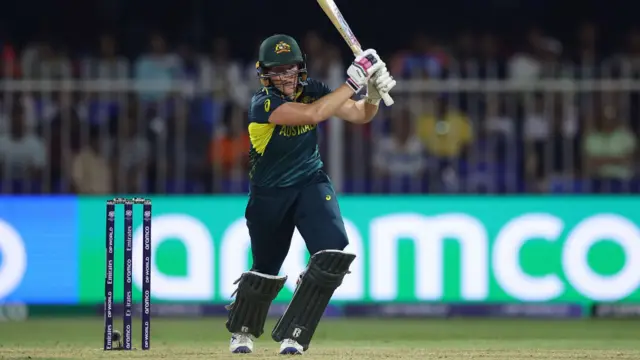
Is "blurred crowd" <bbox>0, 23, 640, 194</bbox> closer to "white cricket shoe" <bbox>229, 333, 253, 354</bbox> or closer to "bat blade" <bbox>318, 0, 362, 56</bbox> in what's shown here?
"bat blade" <bbox>318, 0, 362, 56</bbox>

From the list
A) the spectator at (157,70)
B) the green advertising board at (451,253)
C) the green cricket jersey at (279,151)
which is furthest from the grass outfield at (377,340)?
the spectator at (157,70)

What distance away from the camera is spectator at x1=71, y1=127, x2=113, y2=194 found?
582 inches

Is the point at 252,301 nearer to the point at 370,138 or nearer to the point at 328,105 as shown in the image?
the point at 328,105

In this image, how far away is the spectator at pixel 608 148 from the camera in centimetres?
1470

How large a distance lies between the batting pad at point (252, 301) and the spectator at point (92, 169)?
16.8 ft

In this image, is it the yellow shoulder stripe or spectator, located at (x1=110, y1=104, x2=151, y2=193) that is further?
spectator, located at (x1=110, y1=104, x2=151, y2=193)

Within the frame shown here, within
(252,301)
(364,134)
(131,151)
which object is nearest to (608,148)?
(364,134)

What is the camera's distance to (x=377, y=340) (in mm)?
12055

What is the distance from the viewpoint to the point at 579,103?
14625mm

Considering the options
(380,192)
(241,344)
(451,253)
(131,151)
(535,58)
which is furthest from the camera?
(535,58)

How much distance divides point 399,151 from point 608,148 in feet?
7.21

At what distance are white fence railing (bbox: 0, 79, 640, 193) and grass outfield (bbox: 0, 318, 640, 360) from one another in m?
1.52

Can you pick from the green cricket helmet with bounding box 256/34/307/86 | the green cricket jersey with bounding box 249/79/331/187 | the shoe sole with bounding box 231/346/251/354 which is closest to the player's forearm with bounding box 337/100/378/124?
the green cricket jersey with bounding box 249/79/331/187

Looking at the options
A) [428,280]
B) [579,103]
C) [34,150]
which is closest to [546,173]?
[579,103]
